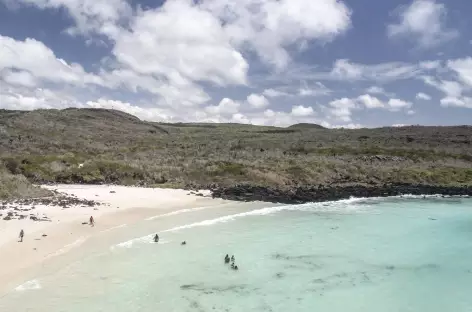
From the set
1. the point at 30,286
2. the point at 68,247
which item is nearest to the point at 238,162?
the point at 68,247

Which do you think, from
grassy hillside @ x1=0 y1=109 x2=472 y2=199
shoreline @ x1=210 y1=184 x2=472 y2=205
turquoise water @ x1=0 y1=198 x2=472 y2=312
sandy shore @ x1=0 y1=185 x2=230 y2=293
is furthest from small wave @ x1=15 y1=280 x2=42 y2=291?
grassy hillside @ x1=0 y1=109 x2=472 y2=199

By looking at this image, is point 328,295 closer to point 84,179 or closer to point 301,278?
point 301,278

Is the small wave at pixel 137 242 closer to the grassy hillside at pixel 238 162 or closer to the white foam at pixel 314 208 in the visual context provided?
the white foam at pixel 314 208

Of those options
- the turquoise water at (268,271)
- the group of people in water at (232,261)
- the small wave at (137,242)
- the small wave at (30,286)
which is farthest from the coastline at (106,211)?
the group of people in water at (232,261)

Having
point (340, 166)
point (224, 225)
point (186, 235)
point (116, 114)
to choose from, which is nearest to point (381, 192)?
point (340, 166)

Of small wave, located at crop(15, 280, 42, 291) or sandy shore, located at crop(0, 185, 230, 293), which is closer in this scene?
small wave, located at crop(15, 280, 42, 291)

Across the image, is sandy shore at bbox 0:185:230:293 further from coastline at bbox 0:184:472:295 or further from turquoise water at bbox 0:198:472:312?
turquoise water at bbox 0:198:472:312
